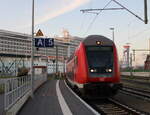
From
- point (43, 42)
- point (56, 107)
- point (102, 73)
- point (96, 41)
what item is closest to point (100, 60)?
point (102, 73)

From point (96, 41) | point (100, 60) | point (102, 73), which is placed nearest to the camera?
point (102, 73)

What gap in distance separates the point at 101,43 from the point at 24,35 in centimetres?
7057

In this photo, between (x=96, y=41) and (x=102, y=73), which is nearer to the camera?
(x=102, y=73)

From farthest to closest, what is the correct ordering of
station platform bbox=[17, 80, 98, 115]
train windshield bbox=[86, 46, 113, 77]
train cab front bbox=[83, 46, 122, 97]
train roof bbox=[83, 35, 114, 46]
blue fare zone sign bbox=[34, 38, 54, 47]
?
blue fare zone sign bbox=[34, 38, 54, 47] < train roof bbox=[83, 35, 114, 46] < train windshield bbox=[86, 46, 113, 77] < train cab front bbox=[83, 46, 122, 97] < station platform bbox=[17, 80, 98, 115]

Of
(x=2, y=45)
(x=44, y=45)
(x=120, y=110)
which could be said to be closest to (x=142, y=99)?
(x=120, y=110)

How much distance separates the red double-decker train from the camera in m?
17.4

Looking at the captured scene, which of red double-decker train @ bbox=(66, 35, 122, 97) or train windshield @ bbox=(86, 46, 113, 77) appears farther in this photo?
train windshield @ bbox=(86, 46, 113, 77)

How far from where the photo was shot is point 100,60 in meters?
17.9

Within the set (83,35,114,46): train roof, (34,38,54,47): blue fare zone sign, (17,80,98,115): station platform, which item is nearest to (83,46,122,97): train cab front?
(83,35,114,46): train roof

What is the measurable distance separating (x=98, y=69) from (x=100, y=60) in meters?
0.56

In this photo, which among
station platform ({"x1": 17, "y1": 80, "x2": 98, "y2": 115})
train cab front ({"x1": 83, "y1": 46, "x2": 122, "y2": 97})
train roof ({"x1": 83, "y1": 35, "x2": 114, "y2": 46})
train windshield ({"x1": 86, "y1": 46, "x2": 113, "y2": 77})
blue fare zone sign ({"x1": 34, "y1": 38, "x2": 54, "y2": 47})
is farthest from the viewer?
blue fare zone sign ({"x1": 34, "y1": 38, "x2": 54, "y2": 47})

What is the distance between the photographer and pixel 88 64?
17.7 metres

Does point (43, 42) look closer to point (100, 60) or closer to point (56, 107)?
point (100, 60)

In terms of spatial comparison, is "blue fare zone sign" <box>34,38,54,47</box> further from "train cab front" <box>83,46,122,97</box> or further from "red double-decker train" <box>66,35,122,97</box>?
"train cab front" <box>83,46,122,97</box>
